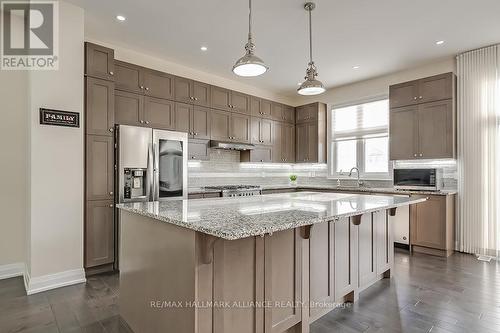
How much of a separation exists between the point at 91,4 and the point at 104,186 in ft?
6.75

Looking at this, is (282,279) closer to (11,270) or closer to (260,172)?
(11,270)

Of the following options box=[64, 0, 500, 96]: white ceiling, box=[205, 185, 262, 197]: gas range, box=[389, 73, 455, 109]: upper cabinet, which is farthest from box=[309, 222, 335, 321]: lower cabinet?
box=[389, 73, 455, 109]: upper cabinet

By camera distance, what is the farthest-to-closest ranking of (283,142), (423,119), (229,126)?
(283,142) → (229,126) → (423,119)

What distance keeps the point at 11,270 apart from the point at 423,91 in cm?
634

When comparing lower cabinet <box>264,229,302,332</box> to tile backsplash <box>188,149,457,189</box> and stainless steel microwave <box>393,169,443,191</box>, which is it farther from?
stainless steel microwave <box>393,169,443,191</box>

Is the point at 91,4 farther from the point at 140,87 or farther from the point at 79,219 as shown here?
the point at 79,219

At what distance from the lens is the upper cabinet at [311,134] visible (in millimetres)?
5906

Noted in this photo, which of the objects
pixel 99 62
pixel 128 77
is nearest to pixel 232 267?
pixel 99 62

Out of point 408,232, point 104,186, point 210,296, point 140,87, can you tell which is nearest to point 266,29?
point 140,87

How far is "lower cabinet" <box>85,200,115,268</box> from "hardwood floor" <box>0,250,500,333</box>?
8.8 inches

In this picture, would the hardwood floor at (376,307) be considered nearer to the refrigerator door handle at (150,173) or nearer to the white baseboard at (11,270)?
the white baseboard at (11,270)

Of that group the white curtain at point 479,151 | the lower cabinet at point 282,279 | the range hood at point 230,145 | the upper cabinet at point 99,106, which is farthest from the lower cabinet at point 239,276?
the white curtain at point 479,151

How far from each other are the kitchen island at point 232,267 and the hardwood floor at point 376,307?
26cm

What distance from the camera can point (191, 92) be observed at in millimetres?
4426
